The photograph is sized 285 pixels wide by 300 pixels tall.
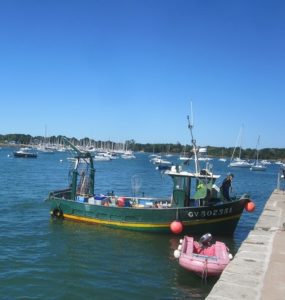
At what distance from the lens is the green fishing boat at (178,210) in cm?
2183

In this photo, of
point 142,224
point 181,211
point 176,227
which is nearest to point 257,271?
point 176,227

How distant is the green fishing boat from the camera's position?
71.6 ft

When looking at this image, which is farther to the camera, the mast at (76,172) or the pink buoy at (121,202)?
the mast at (76,172)

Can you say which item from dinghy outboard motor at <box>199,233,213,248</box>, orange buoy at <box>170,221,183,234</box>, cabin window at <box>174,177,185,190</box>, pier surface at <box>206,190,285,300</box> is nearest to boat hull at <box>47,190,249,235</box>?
orange buoy at <box>170,221,183,234</box>

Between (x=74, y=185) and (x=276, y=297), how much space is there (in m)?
18.0

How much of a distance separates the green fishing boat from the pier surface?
5238 millimetres

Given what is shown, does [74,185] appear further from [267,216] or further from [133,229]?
[267,216]

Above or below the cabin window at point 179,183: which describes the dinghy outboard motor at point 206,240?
below

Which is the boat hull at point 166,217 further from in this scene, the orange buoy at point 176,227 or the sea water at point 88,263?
the orange buoy at point 176,227

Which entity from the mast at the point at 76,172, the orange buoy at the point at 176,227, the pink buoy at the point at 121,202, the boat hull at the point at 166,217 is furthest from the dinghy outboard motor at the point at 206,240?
the mast at the point at 76,172

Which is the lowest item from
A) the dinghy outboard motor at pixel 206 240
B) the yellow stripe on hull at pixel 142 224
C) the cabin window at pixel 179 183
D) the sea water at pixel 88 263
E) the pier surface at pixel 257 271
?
the sea water at pixel 88 263

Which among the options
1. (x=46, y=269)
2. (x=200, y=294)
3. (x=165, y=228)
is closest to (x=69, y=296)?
(x=46, y=269)

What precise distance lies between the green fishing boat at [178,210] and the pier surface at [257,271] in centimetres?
524

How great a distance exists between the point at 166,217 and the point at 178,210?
2.60 ft
